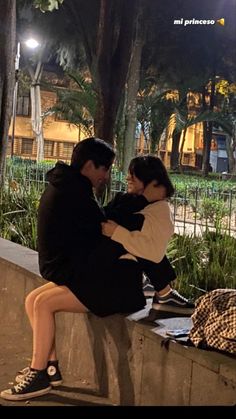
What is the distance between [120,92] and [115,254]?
4.05 m

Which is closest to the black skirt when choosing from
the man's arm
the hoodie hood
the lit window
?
the man's arm

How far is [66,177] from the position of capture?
3.65 meters

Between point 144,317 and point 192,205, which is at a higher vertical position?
point 192,205

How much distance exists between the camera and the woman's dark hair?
3660 mm

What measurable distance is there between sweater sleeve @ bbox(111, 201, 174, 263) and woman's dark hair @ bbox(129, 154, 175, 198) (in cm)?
15

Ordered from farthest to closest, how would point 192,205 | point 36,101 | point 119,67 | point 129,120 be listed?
point 36,101 → point 129,120 → point 119,67 → point 192,205

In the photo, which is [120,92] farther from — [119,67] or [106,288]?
[106,288]

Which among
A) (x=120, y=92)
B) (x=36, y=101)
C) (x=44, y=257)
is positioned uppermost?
(x=36, y=101)

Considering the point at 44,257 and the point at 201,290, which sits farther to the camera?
the point at 201,290

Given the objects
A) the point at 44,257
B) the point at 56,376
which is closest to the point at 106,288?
the point at 44,257

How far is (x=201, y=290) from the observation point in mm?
4680

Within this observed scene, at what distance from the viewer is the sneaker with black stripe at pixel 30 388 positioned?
11.7 feet

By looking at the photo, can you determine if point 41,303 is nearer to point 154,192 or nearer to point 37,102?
point 154,192

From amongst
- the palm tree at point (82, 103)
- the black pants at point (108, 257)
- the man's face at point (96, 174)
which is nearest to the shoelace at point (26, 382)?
the black pants at point (108, 257)
